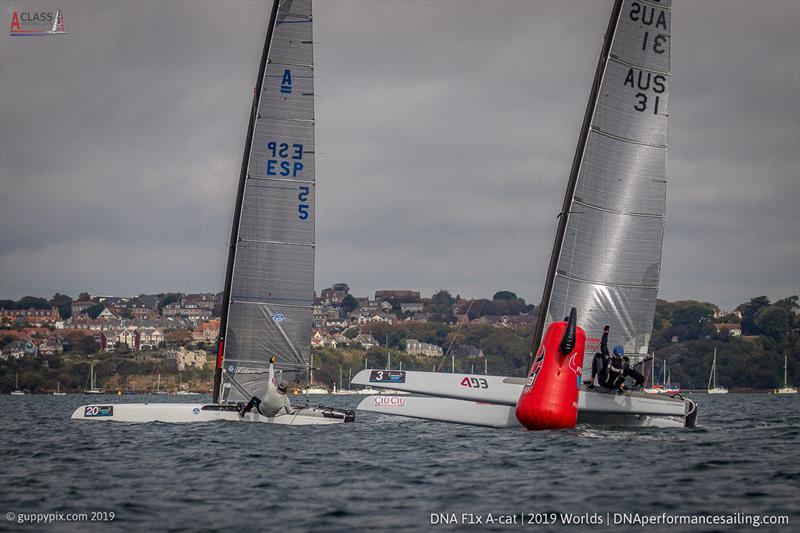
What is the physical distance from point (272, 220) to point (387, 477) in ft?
35.1

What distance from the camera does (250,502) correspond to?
1139 centimetres

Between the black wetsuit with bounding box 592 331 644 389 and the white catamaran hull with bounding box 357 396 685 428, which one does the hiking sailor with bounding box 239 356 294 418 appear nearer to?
the white catamaran hull with bounding box 357 396 685 428

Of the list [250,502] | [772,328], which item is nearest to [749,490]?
[250,502]

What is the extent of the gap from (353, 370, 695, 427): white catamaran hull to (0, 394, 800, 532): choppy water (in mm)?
494

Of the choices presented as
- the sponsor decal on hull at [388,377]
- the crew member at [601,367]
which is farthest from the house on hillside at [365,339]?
the crew member at [601,367]

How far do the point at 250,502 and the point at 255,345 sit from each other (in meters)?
11.9

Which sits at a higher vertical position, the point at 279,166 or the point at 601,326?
the point at 279,166

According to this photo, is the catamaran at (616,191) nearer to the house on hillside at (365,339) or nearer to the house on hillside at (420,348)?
the house on hillside at (420,348)

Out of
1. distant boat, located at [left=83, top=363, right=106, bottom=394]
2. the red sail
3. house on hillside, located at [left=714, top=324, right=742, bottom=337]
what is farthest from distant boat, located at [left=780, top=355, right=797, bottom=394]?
the red sail

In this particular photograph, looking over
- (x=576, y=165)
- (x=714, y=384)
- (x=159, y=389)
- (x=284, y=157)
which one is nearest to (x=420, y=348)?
(x=714, y=384)

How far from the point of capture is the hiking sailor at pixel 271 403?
66.7 feet

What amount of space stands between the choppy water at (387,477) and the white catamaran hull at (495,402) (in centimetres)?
49

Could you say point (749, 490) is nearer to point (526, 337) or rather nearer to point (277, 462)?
point (277, 462)

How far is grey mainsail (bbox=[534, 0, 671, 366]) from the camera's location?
2102 centimetres
